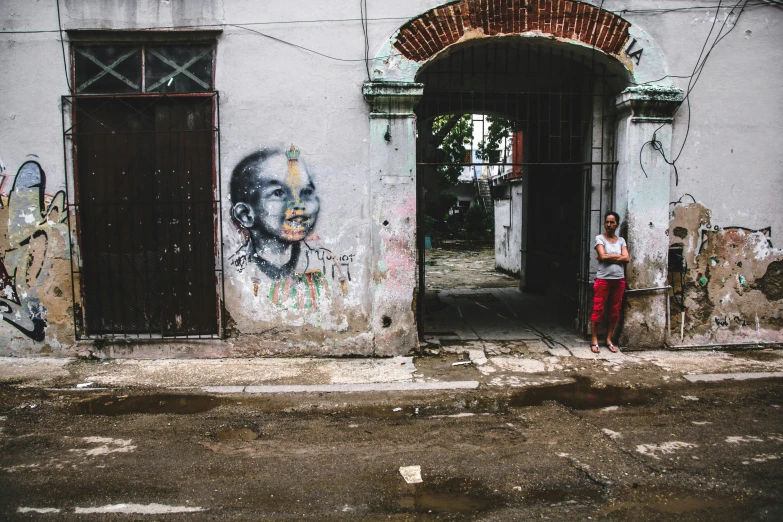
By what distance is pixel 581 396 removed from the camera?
525 centimetres

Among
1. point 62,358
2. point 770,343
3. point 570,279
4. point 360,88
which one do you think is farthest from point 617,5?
point 62,358

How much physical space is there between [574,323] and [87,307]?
6.37 m

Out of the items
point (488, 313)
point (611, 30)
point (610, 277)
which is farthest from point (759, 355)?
point (611, 30)

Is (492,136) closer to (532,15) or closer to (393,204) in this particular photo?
(532,15)

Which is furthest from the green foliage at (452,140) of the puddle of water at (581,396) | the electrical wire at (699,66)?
the puddle of water at (581,396)

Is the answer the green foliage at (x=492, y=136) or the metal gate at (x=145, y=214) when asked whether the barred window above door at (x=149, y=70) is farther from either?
the green foliage at (x=492, y=136)

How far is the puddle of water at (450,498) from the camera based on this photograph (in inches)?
129

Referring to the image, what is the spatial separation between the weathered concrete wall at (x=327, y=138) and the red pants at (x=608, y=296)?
537 mm

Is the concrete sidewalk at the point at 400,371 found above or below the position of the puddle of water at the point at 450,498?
above

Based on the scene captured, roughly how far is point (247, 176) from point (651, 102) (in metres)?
4.87

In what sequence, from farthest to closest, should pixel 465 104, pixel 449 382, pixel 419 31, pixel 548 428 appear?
pixel 465 104, pixel 419 31, pixel 449 382, pixel 548 428

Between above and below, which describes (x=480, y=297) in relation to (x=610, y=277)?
below

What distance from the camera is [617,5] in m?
6.36

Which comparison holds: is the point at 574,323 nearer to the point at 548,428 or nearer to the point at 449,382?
the point at 449,382
